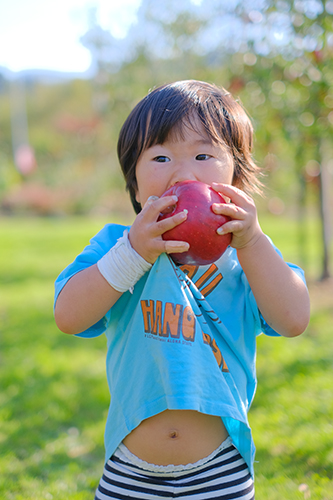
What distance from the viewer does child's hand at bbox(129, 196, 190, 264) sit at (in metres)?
1.33

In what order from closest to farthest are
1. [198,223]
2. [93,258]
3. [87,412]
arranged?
[198,223]
[93,258]
[87,412]

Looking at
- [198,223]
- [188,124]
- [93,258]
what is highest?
[188,124]

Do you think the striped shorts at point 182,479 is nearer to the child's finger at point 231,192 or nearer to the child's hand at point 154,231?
the child's hand at point 154,231

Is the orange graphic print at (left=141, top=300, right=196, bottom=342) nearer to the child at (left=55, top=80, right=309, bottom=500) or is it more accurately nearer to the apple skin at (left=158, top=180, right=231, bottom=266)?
the child at (left=55, top=80, right=309, bottom=500)

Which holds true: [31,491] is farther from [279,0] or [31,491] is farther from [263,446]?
[279,0]

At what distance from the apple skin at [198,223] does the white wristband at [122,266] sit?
110 mm

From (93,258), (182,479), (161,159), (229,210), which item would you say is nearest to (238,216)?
(229,210)

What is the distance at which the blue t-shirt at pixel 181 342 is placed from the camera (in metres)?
1.39

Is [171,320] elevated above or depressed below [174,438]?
above

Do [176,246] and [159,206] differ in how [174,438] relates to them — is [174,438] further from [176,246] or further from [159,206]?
[159,206]

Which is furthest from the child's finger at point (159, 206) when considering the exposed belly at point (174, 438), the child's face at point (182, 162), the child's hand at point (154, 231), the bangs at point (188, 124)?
the exposed belly at point (174, 438)

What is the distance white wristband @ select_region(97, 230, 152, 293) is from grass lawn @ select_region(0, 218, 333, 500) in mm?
1524

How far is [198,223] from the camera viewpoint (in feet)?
4.35

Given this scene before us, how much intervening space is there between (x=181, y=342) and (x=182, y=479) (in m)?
0.43
